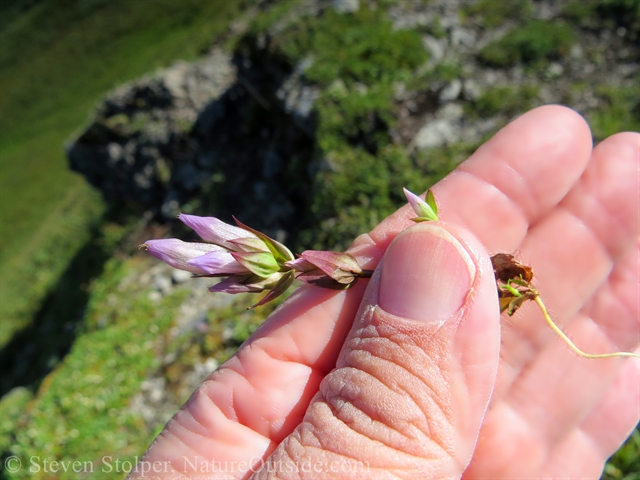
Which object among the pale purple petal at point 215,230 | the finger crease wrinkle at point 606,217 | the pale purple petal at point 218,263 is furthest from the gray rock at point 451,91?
the pale purple petal at point 218,263

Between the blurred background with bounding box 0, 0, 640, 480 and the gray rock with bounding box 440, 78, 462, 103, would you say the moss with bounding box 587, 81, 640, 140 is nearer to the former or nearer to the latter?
the blurred background with bounding box 0, 0, 640, 480

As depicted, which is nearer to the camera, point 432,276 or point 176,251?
point 432,276

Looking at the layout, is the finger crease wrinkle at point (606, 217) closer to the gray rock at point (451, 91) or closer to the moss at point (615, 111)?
the moss at point (615, 111)

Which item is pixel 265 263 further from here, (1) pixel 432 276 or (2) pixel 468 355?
(2) pixel 468 355

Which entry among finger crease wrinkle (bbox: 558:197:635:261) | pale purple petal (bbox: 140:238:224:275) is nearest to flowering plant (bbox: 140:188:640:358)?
pale purple petal (bbox: 140:238:224:275)

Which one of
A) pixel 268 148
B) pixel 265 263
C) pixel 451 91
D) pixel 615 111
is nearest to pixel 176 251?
pixel 265 263

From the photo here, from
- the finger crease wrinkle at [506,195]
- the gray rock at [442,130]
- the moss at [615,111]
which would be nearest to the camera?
the finger crease wrinkle at [506,195]
